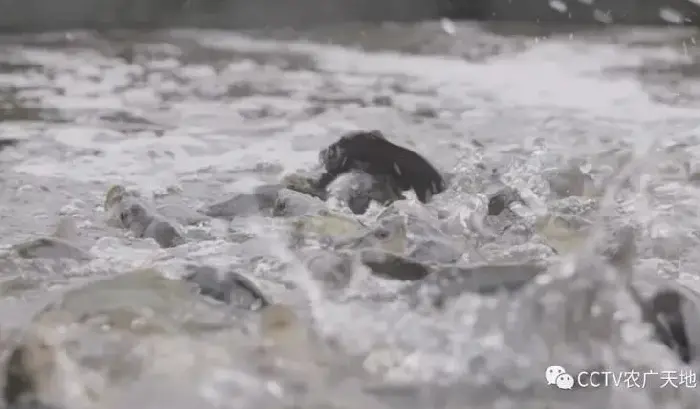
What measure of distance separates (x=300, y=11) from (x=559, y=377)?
10.4 ft

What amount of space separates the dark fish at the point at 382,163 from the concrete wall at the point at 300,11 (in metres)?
2.21

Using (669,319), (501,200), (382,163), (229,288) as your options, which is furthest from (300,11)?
(669,319)

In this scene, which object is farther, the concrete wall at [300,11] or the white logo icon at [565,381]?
the concrete wall at [300,11]

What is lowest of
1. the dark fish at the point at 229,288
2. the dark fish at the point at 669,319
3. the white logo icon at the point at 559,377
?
the dark fish at the point at 229,288

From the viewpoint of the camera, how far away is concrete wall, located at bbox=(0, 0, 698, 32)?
3.75 metres

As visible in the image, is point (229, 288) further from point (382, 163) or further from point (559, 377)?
point (382, 163)

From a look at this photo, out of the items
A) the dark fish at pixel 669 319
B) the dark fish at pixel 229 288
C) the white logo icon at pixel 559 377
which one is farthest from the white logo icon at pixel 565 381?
the dark fish at pixel 229 288

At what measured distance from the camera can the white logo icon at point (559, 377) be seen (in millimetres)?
878

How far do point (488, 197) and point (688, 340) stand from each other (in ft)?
2.14

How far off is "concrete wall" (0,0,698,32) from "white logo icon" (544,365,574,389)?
3.13 m

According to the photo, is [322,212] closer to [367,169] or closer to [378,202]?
[378,202]

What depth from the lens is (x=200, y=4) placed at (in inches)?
150

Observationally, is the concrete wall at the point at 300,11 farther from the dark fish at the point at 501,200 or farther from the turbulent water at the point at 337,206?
the dark fish at the point at 501,200

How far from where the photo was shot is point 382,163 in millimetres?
1640
